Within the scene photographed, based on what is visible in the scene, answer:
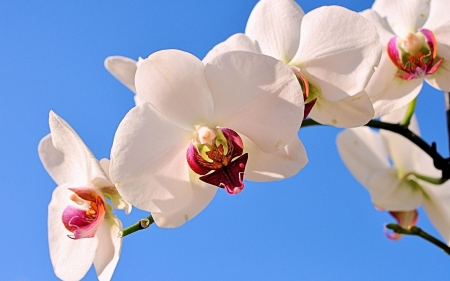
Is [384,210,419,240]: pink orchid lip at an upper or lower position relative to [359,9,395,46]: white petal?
lower

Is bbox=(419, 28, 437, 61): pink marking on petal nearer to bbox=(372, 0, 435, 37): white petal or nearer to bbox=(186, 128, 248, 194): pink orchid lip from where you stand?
bbox=(372, 0, 435, 37): white petal

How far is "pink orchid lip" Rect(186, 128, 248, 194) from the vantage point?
0.84 m

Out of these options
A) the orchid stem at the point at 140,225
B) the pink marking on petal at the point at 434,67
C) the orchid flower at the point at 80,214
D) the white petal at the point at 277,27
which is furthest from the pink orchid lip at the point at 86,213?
the pink marking on petal at the point at 434,67

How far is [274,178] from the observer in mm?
918

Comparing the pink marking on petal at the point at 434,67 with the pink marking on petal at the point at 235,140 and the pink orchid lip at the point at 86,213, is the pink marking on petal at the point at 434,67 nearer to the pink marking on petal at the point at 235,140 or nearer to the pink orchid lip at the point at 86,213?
the pink marking on petal at the point at 235,140

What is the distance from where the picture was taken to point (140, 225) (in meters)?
0.88

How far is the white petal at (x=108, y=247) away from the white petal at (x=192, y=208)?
144mm

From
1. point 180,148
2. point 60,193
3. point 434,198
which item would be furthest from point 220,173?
point 434,198

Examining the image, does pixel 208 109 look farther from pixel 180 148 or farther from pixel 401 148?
pixel 401 148

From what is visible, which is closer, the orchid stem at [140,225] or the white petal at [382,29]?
the orchid stem at [140,225]

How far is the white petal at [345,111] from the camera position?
3.29ft

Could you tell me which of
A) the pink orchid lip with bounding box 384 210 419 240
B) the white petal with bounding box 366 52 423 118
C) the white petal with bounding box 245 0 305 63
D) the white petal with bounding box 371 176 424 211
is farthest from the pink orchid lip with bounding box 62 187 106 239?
the pink orchid lip with bounding box 384 210 419 240

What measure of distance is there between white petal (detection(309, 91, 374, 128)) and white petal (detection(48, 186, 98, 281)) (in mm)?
535

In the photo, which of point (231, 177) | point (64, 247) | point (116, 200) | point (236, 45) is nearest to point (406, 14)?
point (236, 45)
